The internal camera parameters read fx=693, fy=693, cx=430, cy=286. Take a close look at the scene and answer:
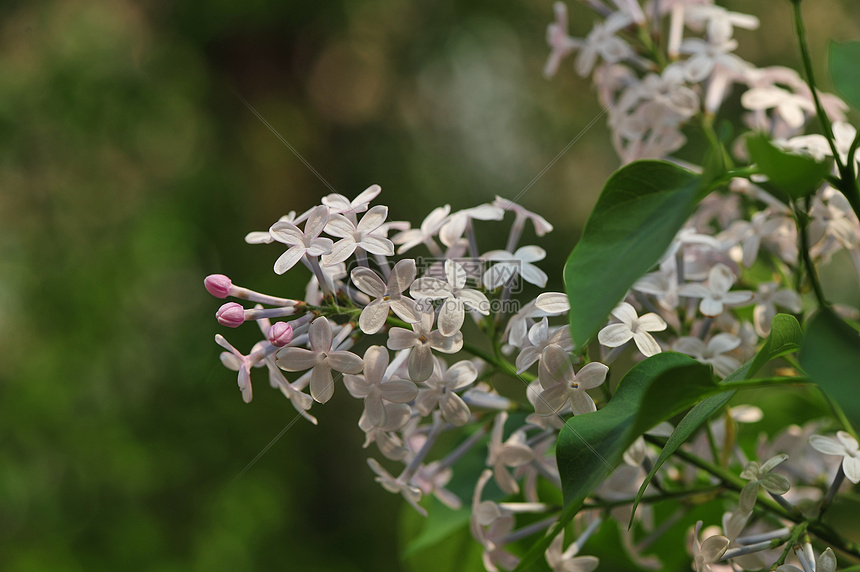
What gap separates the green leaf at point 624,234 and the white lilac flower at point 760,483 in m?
0.12

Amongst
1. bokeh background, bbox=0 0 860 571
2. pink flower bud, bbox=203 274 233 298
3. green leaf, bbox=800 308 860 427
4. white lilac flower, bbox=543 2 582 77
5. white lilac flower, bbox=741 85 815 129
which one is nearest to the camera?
green leaf, bbox=800 308 860 427

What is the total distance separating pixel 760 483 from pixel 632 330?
7cm

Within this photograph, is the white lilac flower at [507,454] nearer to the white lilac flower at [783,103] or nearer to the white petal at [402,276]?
the white petal at [402,276]

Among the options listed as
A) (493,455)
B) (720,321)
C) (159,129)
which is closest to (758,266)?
(720,321)

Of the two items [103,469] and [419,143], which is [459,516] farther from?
[419,143]

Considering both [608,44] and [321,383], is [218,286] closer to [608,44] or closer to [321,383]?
[321,383]

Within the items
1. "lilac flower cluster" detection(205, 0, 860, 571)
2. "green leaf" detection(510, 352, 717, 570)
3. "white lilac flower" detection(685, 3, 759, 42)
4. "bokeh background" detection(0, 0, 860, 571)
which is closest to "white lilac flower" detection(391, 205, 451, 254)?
"lilac flower cluster" detection(205, 0, 860, 571)

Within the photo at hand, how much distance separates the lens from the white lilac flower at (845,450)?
0.27 metres

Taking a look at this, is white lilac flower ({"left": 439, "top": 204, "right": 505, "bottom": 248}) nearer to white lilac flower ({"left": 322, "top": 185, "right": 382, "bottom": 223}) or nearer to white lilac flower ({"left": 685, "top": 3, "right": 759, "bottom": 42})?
white lilac flower ({"left": 322, "top": 185, "right": 382, "bottom": 223})

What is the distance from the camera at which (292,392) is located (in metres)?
0.28

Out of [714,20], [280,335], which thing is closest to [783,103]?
[714,20]

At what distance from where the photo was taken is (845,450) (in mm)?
273

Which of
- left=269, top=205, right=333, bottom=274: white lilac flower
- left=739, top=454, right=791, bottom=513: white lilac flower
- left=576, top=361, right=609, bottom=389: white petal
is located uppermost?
left=269, top=205, right=333, bottom=274: white lilac flower

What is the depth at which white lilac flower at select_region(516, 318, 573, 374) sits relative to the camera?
0.83ft
